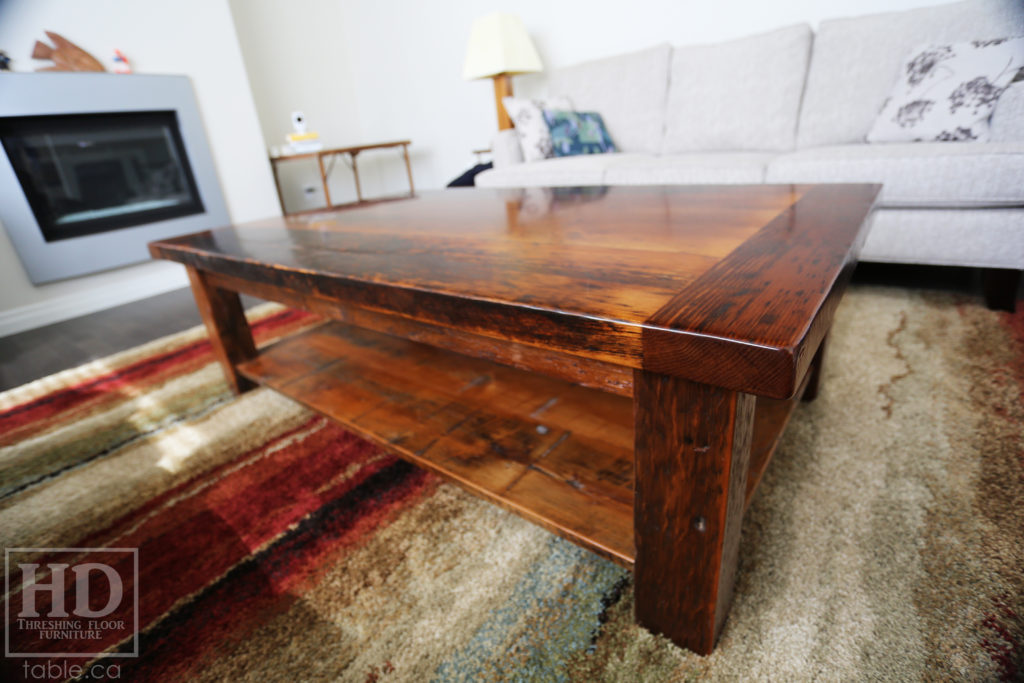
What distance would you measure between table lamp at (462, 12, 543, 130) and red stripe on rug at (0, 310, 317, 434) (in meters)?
1.65

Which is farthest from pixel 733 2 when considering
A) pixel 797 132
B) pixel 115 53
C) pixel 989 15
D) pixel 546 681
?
pixel 115 53

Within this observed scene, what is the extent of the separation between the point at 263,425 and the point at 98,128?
2.26 m

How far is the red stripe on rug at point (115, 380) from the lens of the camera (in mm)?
1306

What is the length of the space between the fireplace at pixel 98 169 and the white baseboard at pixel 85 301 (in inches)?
4.6

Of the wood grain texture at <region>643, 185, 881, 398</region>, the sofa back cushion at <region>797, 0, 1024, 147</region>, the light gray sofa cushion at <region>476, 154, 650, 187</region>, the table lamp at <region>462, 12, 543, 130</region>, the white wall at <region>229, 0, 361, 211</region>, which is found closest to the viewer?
the wood grain texture at <region>643, 185, 881, 398</region>

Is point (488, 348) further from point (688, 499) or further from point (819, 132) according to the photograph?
point (819, 132)

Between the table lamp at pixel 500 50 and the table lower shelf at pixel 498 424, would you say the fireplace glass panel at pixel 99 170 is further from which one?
the table lower shelf at pixel 498 424

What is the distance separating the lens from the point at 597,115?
2.43 m

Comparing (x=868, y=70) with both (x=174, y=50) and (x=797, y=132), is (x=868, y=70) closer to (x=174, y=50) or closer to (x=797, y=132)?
(x=797, y=132)

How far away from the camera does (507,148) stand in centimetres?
236

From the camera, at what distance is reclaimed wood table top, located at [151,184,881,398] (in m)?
0.39

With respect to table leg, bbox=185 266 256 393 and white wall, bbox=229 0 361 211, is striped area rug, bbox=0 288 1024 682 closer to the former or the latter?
table leg, bbox=185 266 256 393

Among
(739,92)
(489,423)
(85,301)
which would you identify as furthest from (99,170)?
(739,92)

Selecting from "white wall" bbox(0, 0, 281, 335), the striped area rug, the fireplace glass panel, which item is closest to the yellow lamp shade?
"white wall" bbox(0, 0, 281, 335)
